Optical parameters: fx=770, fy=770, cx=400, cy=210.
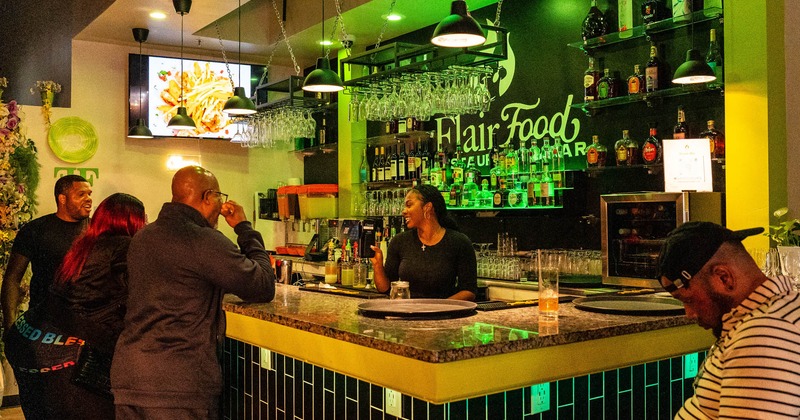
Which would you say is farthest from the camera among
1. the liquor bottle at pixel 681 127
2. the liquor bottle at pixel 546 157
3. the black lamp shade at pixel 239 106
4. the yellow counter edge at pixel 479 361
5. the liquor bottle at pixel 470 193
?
the liquor bottle at pixel 470 193

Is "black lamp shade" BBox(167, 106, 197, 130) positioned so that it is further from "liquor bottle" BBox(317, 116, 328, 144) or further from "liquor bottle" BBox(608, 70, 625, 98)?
"liquor bottle" BBox(608, 70, 625, 98)

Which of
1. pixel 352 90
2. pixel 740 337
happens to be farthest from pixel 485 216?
pixel 740 337

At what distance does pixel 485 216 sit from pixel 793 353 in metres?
4.44

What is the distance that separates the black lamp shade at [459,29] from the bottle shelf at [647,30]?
1573mm

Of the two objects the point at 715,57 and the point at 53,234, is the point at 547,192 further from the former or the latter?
the point at 53,234

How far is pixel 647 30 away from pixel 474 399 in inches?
128

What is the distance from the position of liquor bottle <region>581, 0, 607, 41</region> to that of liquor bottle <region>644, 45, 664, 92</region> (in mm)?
451

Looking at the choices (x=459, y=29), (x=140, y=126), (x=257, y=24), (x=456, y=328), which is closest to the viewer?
(x=456, y=328)

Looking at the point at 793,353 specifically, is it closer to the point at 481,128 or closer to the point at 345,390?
the point at 345,390

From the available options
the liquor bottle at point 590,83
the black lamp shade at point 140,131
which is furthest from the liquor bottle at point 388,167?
the black lamp shade at point 140,131

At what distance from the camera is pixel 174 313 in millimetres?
2752

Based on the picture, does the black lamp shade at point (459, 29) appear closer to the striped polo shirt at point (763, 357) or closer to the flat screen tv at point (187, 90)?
the striped polo shirt at point (763, 357)

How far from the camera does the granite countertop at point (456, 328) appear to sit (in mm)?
2430

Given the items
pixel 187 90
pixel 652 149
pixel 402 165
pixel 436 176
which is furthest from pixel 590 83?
pixel 187 90
